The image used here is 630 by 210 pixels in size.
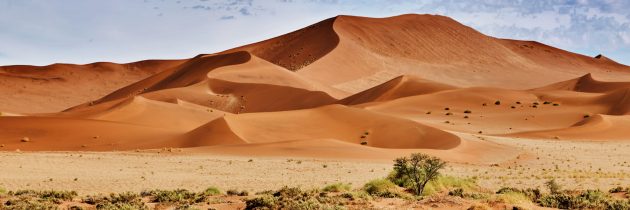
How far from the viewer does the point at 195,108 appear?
64.9m

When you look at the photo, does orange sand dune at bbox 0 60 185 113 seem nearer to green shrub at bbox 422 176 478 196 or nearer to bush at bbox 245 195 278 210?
green shrub at bbox 422 176 478 196

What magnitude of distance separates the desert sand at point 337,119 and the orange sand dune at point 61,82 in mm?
908

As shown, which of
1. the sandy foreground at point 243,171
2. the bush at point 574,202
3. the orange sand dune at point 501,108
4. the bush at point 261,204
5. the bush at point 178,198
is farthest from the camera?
the orange sand dune at point 501,108

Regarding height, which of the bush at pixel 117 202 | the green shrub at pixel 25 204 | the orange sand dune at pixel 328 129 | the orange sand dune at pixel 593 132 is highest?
the orange sand dune at pixel 593 132

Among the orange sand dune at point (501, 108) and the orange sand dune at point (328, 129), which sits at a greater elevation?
the orange sand dune at point (501, 108)

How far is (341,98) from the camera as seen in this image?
86688 millimetres

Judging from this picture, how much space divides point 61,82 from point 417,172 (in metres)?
139

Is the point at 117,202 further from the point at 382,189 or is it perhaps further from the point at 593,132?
the point at 593,132

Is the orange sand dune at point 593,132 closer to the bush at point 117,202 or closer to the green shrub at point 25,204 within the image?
the bush at point 117,202

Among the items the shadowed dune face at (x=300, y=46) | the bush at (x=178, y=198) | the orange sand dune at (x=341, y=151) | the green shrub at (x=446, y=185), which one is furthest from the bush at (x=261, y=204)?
the shadowed dune face at (x=300, y=46)

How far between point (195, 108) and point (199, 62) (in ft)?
146

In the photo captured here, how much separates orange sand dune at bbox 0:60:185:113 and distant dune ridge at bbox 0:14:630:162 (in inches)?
14.8

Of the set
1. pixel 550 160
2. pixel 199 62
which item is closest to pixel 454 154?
pixel 550 160

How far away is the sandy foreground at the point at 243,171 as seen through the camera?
25906 millimetres
